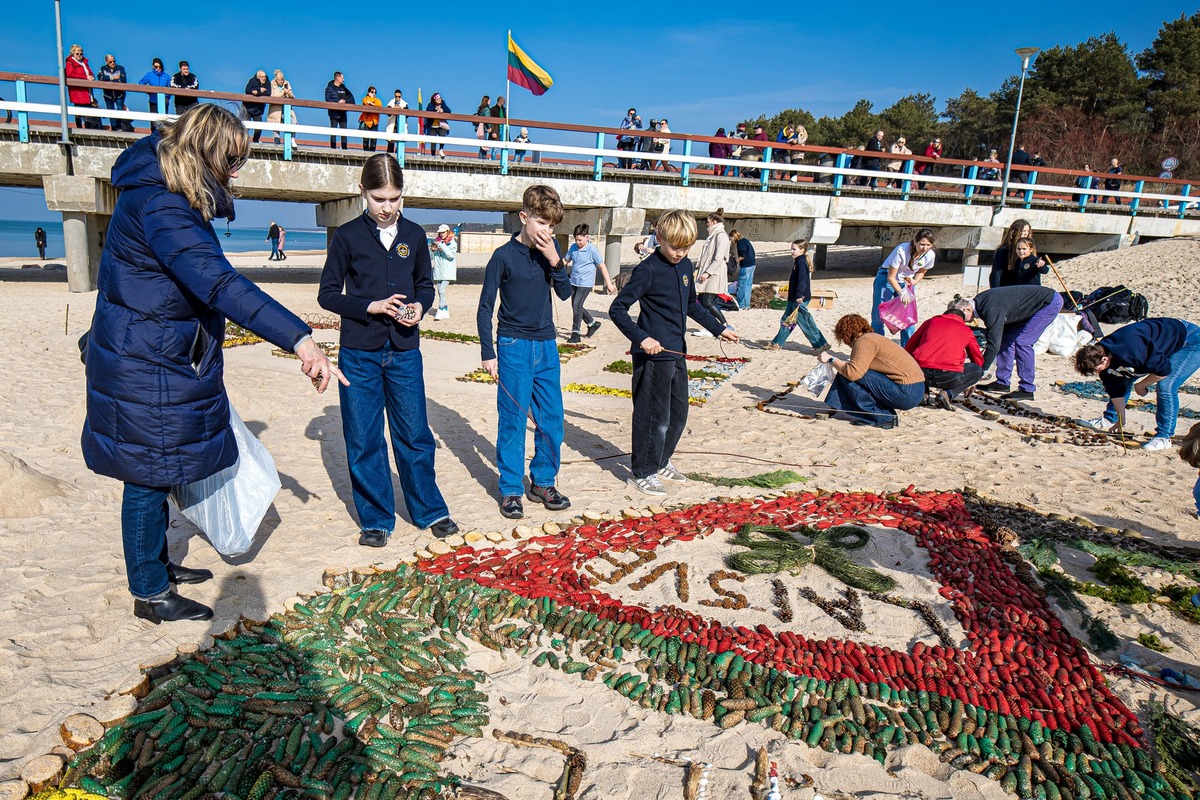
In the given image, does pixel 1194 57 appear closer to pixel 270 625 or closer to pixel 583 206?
pixel 583 206

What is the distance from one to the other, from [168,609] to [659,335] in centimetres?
396

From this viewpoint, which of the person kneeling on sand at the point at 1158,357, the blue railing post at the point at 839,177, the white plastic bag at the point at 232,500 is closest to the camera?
the white plastic bag at the point at 232,500

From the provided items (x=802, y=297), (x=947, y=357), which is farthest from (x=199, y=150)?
(x=802, y=297)

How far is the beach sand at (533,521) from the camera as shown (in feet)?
10.7

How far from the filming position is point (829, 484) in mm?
7109

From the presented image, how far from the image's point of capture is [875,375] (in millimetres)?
8992

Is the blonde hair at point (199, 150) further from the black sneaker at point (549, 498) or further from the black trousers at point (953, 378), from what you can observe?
the black trousers at point (953, 378)

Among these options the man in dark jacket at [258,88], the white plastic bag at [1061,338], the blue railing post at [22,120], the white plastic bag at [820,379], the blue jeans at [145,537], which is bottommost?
the blue jeans at [145,537]

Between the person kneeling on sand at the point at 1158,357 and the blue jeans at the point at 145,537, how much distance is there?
28.3 ft

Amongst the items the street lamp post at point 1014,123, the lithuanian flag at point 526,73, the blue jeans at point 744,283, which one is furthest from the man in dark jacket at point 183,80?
the street lamp post at point 1014,123

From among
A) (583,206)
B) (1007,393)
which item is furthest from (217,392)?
(583,206)

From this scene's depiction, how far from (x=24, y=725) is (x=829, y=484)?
20.0 ft

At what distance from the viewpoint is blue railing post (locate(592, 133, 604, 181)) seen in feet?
66.1

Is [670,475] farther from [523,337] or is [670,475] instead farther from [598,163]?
[598,163]
